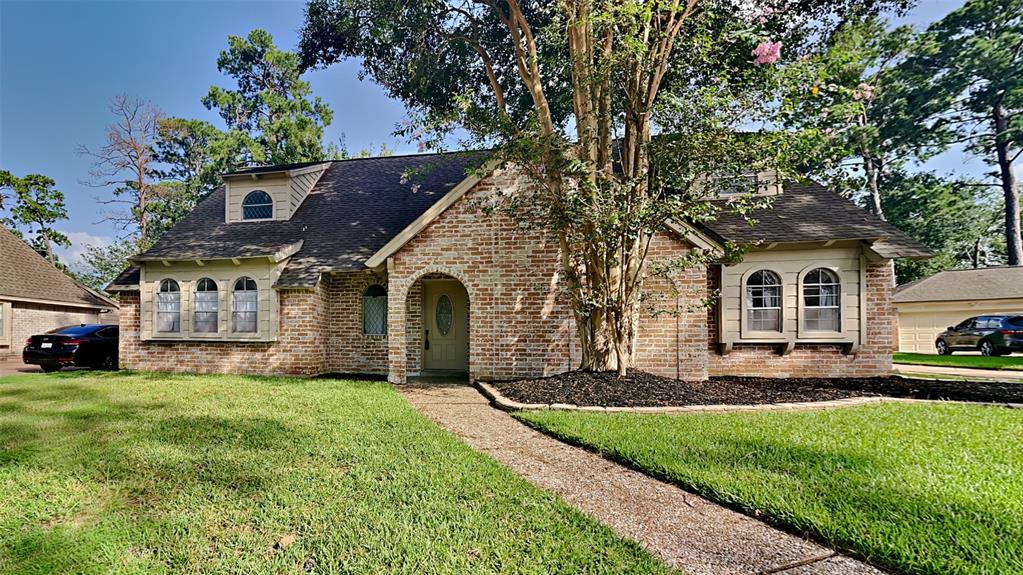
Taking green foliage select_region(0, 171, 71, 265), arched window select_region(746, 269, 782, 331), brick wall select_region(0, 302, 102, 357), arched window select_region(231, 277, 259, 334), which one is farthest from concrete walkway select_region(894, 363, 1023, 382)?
green foliage select_region(0, 171, 71, 265)

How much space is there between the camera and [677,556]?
8.18ft

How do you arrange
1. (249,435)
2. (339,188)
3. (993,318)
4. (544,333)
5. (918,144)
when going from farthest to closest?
(918,144) < (993,318) < (339,188) < (544,333) < (249,435)

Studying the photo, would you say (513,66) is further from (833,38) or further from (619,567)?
(619,567)

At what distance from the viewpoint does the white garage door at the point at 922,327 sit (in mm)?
19297

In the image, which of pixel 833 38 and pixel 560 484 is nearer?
pixel 560 484

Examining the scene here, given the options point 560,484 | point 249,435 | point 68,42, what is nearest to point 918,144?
point 560,484

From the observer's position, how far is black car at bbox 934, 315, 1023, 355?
15.7 metres

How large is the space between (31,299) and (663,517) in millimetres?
23216

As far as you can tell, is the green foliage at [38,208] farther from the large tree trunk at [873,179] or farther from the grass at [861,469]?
the large tree trunk at [873,179]

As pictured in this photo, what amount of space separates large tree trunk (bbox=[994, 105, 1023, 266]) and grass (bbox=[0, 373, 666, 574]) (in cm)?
3240

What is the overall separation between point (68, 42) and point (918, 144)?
1468 inches

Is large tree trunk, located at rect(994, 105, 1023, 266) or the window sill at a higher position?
large tree trunk, located at rect(994, 105, 1023, 266)

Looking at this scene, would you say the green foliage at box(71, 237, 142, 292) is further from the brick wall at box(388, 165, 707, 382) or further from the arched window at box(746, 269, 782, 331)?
the arched window at box(746, 269, 782, 331)

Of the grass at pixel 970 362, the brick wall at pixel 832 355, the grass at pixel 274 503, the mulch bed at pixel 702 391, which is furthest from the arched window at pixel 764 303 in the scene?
the grass at pixel 274 503
